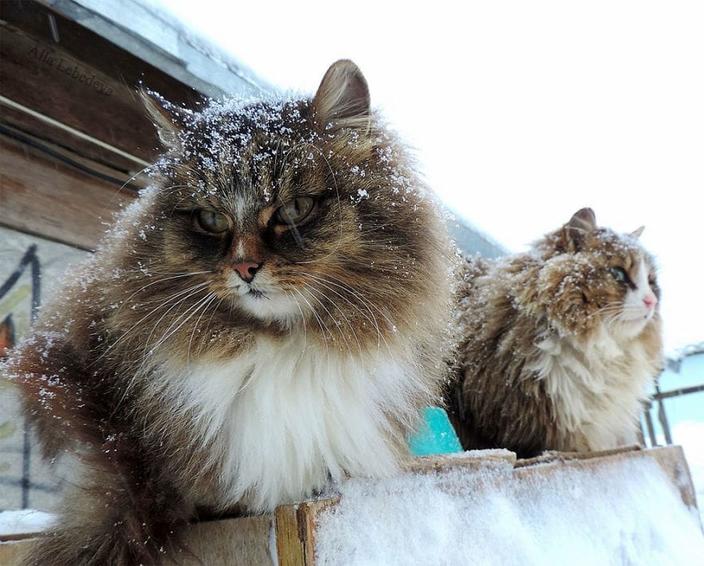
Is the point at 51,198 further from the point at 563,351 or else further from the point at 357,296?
the point at 563,351

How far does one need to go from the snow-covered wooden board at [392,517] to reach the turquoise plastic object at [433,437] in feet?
0.42

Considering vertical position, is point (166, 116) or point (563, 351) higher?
point (166, 116)

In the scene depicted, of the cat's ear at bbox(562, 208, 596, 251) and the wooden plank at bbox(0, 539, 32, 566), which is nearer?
the wooden plank at bbox(0, 539, 32, 566)

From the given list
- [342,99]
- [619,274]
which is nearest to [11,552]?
[342,99]

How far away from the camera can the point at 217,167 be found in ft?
4.88

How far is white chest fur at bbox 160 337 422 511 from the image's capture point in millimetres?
1337

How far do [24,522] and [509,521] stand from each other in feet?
4.61

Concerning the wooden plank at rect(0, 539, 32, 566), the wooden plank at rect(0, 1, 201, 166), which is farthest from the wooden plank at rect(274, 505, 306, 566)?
the wooden plank at rect(0, 1, 201, 166)

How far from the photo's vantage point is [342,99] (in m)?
1.68

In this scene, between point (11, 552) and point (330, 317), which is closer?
point (330, 317)

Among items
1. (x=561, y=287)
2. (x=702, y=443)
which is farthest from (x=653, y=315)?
(x=702, y=443)

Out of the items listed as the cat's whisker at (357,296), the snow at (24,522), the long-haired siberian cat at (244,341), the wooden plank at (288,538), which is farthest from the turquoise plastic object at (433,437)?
the snow at (24,522)

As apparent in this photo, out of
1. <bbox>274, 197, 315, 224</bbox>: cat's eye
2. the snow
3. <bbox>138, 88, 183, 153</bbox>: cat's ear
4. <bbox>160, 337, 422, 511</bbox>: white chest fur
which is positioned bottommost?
the snow

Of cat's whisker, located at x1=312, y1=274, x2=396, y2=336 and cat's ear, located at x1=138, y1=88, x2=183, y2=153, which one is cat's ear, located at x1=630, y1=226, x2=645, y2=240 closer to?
cat's whisker, located at x1=312, y1=274, x2=396, y2=336
